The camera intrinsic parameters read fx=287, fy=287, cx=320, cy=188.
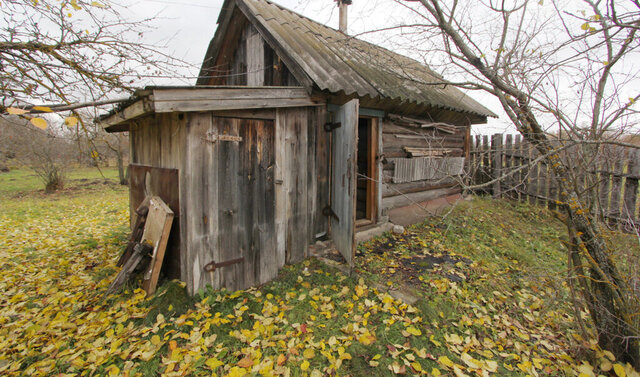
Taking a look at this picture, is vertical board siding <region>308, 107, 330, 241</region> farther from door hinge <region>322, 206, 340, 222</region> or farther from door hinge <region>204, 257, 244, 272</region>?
door hinge <region>204, 257, 244, 272</region>

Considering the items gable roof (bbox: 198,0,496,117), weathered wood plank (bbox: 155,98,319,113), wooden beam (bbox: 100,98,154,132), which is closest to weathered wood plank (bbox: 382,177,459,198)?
gable roof (bbox: 198,0,496,117)

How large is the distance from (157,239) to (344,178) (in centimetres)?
253

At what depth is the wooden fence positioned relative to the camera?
2717mm

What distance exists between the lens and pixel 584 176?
9.27ft

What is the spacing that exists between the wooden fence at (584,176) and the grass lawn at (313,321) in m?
0.81

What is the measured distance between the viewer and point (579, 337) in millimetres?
2934

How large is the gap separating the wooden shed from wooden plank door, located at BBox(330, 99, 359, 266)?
0.05 feet

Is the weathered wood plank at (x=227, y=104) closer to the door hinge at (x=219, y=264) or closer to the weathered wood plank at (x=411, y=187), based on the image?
the door hinge at (x=219, y=264)

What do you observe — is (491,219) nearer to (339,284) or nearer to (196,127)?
(339,284)

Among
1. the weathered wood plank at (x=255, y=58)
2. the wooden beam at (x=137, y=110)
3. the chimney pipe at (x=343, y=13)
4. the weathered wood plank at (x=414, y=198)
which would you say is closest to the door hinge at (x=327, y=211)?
the weathered wood plank at (x=414, y=198)

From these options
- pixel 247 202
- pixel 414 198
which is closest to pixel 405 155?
pixel 414 198

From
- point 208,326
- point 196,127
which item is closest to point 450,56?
point 196,127

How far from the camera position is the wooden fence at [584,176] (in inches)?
107

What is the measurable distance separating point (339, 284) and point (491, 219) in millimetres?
5142
